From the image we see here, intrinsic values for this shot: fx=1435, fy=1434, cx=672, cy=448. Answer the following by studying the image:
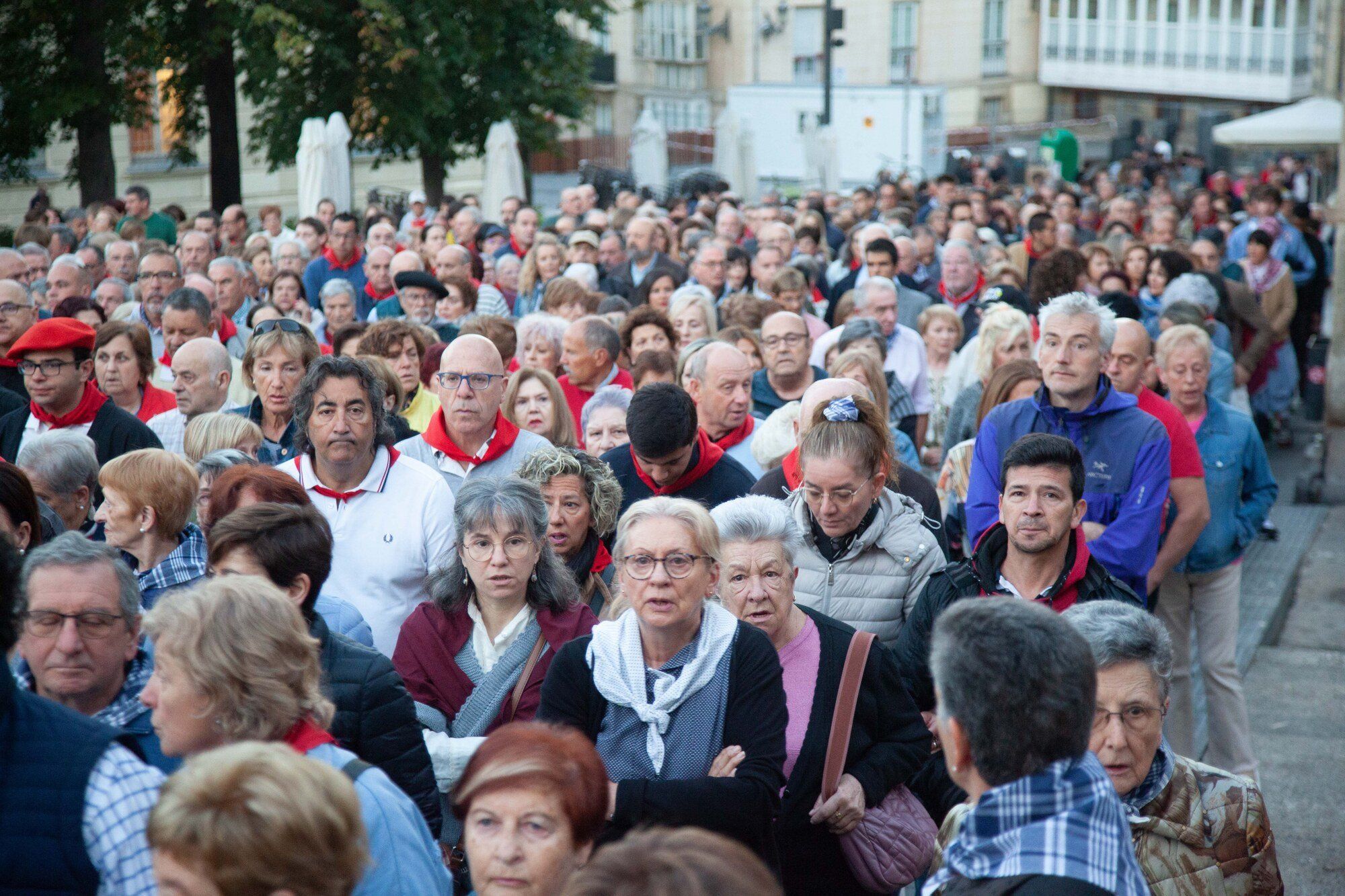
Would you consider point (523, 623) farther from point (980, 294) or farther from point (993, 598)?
point (980, 294)

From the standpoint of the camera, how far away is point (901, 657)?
440 centimetres

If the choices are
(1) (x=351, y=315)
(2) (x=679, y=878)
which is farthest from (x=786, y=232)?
(2) (x=679, y=878)

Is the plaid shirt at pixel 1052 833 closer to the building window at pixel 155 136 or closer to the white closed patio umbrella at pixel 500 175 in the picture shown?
the white closed patio umbrella at pixel 500 175

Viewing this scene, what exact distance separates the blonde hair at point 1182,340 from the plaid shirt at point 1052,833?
4.65m

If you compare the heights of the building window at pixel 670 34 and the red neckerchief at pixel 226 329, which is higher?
the building window at pixel 670 34

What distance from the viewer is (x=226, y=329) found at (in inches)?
365

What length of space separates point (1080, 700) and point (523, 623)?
2053 millimetres

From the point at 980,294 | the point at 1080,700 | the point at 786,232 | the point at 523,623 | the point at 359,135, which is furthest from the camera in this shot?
the point at 359,135

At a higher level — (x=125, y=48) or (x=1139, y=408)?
(x=125, y=48)

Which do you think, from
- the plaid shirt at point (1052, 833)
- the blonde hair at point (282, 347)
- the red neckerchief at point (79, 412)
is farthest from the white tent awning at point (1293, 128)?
the plaid shirt at point (1052, 833)

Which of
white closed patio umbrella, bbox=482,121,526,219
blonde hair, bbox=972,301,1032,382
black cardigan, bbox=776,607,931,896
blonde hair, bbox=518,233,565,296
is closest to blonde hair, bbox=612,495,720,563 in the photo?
black cardigan, bbox=776,607,931,896

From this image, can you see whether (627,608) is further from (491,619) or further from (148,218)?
(148,218)

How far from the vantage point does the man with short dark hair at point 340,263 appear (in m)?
12.8

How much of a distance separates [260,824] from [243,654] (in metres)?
0.73
